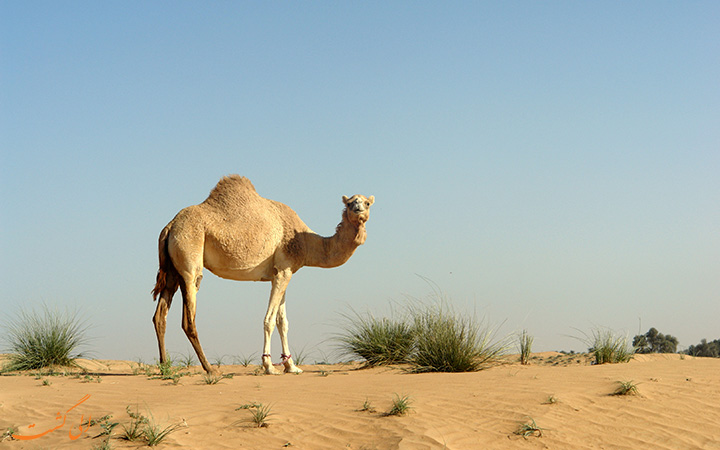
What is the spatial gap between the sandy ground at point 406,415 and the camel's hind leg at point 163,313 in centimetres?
182

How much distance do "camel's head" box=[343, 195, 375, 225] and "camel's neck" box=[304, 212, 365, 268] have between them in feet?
0.81

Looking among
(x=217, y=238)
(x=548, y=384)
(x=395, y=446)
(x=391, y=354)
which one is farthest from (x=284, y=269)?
(x=395, y=446)

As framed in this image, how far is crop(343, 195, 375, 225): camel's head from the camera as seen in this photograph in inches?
467

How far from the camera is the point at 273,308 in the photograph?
1192 centimetres

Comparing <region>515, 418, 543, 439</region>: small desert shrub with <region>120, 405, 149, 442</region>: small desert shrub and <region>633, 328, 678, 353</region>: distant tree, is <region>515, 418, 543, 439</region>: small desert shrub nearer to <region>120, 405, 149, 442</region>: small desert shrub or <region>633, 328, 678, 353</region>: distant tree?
<region>120, 405, 149, 442</region>: small desert shrub

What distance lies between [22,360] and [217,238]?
4970mm

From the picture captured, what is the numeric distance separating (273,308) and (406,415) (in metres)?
5.23

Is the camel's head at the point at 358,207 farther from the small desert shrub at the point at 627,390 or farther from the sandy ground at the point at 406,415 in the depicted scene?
the small desert shrub at the point at 627,390

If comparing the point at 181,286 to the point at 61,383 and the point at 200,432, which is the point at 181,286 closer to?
the point at 61,383

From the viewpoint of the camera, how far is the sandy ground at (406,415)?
21.9ft

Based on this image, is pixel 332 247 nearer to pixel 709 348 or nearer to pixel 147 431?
pixel 147 431

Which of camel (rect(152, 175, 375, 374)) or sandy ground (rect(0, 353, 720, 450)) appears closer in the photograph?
sandy ground (rect(0, 353, 720, 450))

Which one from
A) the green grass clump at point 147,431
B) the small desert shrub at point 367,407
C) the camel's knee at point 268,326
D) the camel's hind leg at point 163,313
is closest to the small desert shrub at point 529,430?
the small desert shrub at point 367,407

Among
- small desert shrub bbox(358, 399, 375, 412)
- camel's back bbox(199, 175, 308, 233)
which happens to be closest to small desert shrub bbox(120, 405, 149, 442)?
small desert shrub bbox(358, 399, 375, 412)
